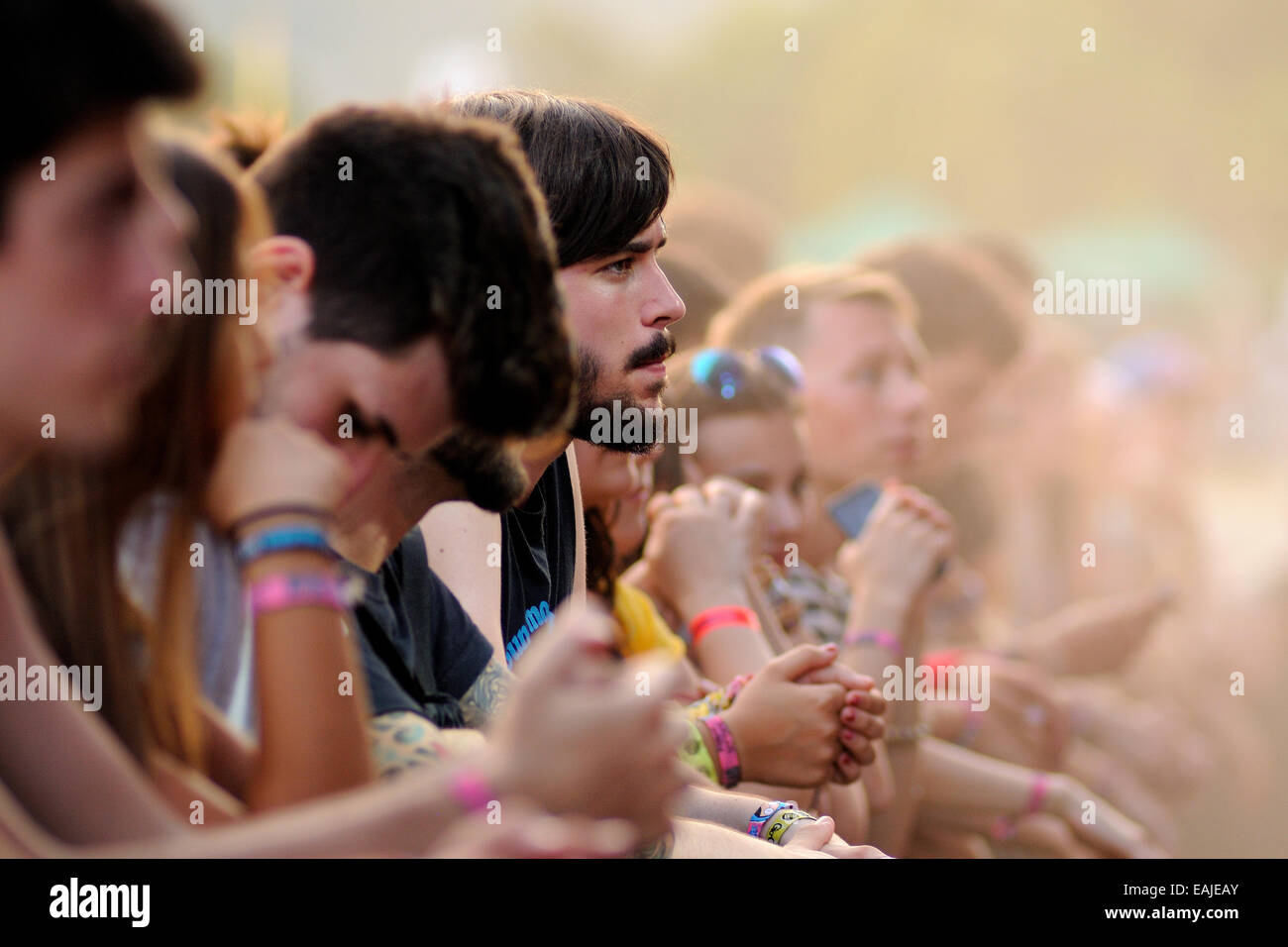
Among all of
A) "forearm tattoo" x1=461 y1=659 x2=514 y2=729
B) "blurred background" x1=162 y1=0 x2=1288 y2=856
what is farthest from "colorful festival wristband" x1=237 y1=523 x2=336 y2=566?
"blurred background" x1=162 y1=0 x2=1288 y2=856

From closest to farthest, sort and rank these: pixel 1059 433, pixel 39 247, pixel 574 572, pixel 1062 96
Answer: pixel 39 247, pixel 574 572, pixel 1059 433, pixel 1062 96

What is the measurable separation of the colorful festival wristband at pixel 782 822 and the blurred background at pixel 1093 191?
3318 millimetres

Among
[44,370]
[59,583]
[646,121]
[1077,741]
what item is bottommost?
[1077,741]

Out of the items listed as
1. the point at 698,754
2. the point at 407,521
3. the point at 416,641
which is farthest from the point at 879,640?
the point at 407,521

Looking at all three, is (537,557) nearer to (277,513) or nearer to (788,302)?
(277,513)

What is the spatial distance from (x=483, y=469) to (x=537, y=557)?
0.65 metres

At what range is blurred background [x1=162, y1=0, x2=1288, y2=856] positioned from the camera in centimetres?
562

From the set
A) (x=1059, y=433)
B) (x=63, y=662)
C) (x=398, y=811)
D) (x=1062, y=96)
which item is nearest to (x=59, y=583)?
(x=63, y=662)

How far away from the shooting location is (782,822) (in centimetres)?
160

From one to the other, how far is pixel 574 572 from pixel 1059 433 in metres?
3.91

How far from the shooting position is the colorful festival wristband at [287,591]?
93 centimetres
